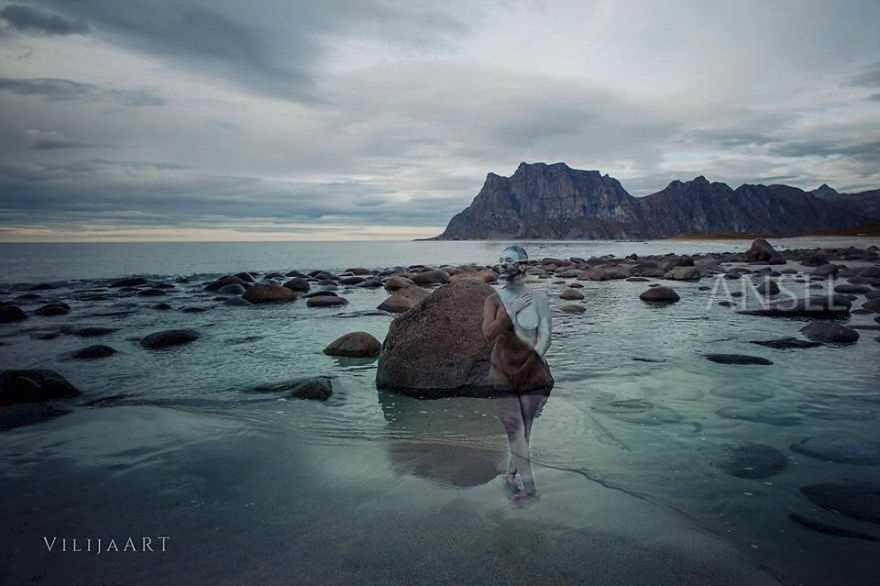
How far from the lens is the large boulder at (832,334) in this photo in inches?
502

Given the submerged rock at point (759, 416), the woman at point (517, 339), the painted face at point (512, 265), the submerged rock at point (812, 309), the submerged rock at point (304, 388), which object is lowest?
the submerged rock at point (759, 416)

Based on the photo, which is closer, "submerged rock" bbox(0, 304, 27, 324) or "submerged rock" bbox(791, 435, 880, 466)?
"submerged rock" bbox(791, 435, 880, 466)

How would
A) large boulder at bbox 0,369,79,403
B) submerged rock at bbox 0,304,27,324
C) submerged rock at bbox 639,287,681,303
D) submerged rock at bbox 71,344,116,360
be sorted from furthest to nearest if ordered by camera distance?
1. submerged rock at bbox 639,287,681,303
2. submerged rock at bbox 0,304,27,324
3. submerged rock at bbox 71,344,116,360
4. large boulder at bbox 0,369,79,403

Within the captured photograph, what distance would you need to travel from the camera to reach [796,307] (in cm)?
1761

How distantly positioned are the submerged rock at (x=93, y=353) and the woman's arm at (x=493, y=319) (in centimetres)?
1282

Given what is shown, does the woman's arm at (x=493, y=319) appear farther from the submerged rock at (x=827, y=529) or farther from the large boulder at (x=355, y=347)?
the large boulder at (x=355, y=347)

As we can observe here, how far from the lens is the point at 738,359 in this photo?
36.8ft

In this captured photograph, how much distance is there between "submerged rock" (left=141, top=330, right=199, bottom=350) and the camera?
47.1ft

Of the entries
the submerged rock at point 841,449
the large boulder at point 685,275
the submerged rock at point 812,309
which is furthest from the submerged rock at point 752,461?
the large boulder at point 685,275

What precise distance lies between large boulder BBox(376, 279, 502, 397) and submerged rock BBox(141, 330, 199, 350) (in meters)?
8.31

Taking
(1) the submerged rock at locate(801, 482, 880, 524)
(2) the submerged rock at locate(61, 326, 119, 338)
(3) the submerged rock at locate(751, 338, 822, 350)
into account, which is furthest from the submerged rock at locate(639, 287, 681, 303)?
(2) the submerged rock at locate(61, 326, 119, 338)

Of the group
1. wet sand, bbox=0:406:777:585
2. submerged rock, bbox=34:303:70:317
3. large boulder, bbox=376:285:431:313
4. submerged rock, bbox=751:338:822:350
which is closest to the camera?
wet sand, bbox=0:406:777:585

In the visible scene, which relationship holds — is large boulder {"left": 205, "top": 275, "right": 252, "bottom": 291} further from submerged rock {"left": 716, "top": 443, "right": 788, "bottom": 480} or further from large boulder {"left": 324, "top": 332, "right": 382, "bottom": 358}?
submerged rock {"left": 716, "top": 443, "right": 788, "bottom": 480}

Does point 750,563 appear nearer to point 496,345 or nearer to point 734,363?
point 496,345
